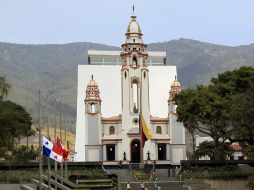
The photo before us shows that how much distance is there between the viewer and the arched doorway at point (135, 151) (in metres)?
82.6

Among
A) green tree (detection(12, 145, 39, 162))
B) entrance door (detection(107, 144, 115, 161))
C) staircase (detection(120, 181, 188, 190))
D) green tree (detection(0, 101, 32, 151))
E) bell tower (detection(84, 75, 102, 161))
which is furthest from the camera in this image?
green tree (detection(12, 145, 39, 162))

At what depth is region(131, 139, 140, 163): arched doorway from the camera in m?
82.6

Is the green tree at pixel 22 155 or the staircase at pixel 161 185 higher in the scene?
the green tree at pixel 22 155

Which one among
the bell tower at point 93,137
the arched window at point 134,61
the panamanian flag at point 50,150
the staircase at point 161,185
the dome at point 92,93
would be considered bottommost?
the staircase at point 161,185

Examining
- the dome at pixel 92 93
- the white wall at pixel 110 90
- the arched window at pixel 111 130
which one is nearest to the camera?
the arched window at pixel 111 130

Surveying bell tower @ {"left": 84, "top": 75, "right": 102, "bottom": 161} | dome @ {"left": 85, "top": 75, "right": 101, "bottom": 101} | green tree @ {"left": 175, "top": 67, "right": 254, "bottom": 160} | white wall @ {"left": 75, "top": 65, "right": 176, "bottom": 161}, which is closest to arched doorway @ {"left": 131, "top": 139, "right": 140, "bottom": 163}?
bell tower @ {"left": 84, "top": 75, "right": 102, "bottom": 161}

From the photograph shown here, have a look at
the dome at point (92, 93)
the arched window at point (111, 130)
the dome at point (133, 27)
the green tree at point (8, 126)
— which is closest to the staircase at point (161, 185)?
the green tree at point (8, 126)

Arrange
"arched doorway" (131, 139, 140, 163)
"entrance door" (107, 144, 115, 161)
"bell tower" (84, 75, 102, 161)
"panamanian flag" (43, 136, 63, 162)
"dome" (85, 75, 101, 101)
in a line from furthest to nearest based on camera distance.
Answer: "dome" (85, 75, 101, 101) → "bell tower" (84, 75, 102, 161) → "entrance door" (107, 144, 115, 161) → "arched doorway" (131, 139, 140, 163) → "panamanian flag" (43, 136, 63, 162)

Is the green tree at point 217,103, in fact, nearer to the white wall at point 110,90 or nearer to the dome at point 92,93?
the dome at point 92,93

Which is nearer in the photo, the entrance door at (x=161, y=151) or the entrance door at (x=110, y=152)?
the entrance door at (x=110, y=152)

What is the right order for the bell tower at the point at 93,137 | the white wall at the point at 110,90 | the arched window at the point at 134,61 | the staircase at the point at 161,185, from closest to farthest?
the staircase at the point at 161,185
the bell tower at the point at 93,137
the arched window at the point at 134,61
the white wall at the point at 110,90

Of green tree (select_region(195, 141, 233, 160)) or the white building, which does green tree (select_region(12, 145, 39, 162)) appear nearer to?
the white building

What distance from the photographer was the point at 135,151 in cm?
8294

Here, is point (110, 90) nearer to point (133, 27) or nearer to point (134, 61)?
point (133, 27)
